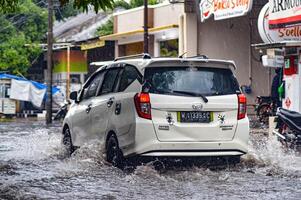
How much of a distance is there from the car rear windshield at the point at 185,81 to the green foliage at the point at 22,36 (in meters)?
37.3

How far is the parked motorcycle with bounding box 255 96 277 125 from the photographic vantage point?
26.8 metres

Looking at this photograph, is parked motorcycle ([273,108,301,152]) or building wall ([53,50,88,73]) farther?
building wall ([53,50,88,73])

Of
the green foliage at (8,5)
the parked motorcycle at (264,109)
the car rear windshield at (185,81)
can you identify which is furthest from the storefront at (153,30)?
the car rear windshield at (185,81)

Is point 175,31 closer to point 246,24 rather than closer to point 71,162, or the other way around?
point 246,24

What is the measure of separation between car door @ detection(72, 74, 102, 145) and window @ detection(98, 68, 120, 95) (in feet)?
1.07

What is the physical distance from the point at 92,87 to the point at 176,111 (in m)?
2.65

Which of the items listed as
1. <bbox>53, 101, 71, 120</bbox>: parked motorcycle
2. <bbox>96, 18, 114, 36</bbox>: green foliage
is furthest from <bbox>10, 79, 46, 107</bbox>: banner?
<bbox>96, 18, 114, 36</bbox>: green foliage

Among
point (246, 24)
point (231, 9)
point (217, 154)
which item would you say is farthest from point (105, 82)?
point (246, 24)

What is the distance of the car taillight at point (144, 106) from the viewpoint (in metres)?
11.0

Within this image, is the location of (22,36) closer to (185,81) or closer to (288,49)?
(288,49)

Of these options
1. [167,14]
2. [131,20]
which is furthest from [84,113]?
[131,20]

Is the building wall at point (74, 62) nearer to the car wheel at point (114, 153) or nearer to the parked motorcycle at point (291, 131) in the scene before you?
the parked motorcycle at point (291, 131)

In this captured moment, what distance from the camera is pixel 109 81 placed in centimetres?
1255

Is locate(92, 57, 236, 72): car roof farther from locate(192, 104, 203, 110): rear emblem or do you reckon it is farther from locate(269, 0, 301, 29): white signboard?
locate(269, 0, 301, 29): white signboard
